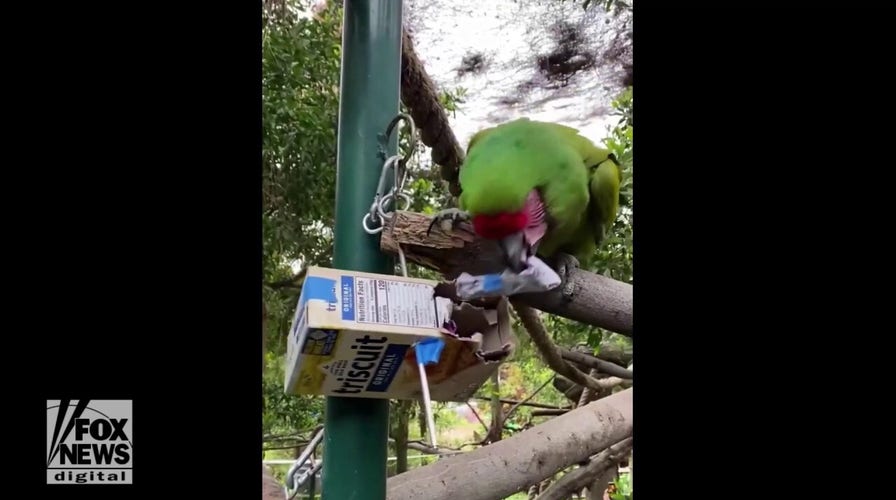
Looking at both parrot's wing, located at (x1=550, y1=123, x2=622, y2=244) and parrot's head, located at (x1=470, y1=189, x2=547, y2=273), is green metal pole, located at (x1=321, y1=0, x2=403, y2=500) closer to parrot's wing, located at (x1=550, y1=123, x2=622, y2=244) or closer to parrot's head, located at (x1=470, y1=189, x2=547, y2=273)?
parrot's head, located at (x1=470, y1=189, x2=547, y2=273)

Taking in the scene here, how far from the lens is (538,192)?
43.2 inches

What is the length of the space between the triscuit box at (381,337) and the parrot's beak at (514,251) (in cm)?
7

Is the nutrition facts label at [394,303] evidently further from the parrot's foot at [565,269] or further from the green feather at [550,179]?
the parrot's foot at [565,269]

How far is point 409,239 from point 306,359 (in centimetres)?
26

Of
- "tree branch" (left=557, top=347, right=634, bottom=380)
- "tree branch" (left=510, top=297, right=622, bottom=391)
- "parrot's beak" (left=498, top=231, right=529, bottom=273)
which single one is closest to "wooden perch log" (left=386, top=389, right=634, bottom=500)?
"tree branch" (left=510, top=297, right=622, bottom=391)

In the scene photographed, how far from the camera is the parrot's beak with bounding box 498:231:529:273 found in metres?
0.96

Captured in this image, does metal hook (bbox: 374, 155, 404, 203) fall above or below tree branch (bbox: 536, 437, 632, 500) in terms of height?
above

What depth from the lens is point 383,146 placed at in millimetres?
1042

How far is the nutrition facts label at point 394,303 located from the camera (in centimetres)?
80

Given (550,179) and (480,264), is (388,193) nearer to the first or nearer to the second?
(480,264)

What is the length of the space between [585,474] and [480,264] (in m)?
1.28

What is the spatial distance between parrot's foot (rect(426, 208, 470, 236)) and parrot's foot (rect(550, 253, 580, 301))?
0.86 feet

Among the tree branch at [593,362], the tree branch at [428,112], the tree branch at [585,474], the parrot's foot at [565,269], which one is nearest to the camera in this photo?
the parrot's foot at [565,269]
